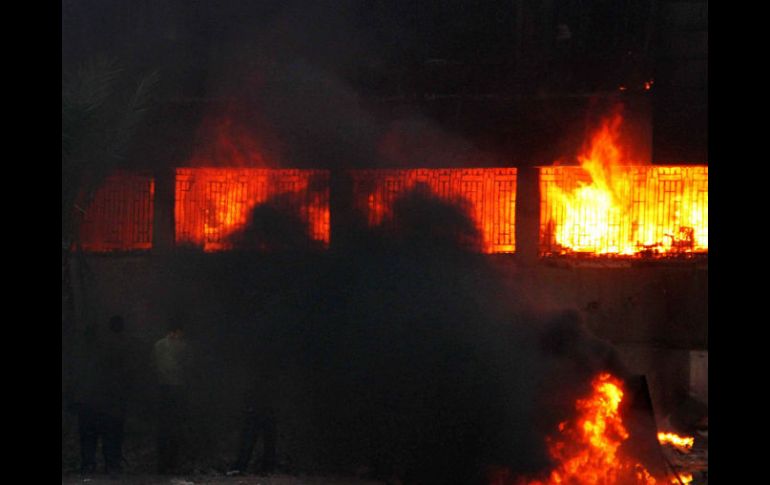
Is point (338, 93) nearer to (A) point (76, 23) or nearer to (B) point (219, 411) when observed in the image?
(A) point (76, 23)

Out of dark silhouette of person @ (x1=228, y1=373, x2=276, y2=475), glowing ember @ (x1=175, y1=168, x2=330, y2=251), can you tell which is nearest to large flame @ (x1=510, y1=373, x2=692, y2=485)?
dark silhouette of person @ (x1=228, y1=373, x2=276, y2=475)

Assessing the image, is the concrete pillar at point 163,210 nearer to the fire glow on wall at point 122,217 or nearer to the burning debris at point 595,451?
the fire glow on wall at point 122,217

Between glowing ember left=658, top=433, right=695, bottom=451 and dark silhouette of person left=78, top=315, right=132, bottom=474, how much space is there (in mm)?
6132

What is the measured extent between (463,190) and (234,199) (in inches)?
111

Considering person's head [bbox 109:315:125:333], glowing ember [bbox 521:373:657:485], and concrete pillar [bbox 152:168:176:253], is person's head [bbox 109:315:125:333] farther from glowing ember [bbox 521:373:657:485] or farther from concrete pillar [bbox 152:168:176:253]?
glowing ember [bbox 521:373:657:485]

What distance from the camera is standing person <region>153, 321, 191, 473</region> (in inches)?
376

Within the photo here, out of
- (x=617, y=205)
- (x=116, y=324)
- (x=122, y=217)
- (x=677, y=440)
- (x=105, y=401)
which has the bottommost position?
(x=677, y=440)

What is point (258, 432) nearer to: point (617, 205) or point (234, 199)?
point (234, 199)

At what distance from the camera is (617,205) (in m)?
10.9

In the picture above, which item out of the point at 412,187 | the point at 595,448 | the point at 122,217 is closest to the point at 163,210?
the point at 122,217

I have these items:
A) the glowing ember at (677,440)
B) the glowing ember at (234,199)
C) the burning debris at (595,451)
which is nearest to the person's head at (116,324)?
the glowing ember at (234,199)

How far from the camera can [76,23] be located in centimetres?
1091

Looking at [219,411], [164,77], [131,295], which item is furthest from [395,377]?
[164,77]
